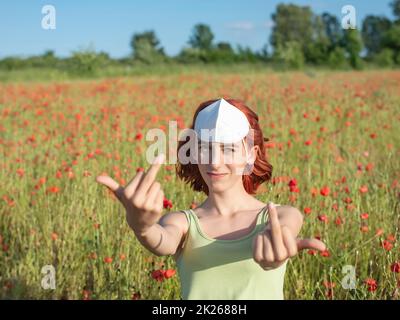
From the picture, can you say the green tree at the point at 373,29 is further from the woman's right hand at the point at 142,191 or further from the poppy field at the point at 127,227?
the woman's right hand at the point at 142,191

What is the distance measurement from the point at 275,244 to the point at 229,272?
9.9 inches

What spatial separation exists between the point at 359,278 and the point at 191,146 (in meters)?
1.34

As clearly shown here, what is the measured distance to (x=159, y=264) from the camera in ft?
7.57

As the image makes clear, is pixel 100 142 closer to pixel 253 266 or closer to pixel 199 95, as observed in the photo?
pixel 253 266

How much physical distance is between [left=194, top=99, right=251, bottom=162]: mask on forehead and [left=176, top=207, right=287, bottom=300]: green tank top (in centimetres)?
18

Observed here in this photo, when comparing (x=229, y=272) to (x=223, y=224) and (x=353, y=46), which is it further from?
(x=353, y=46)

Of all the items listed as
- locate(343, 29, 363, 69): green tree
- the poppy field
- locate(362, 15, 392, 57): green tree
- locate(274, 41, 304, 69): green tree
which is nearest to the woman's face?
the poppy field

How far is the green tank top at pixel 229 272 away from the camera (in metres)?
1.17

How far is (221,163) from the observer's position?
121cm

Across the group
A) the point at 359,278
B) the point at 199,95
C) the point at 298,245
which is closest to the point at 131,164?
the point at 359,278

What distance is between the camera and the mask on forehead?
1.18 metres

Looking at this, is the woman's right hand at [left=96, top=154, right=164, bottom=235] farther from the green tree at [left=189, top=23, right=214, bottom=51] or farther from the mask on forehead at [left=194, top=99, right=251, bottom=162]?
the green tree at [left=189, top=23, right=214, bottom=51]

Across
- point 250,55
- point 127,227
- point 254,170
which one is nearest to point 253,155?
point 254,170

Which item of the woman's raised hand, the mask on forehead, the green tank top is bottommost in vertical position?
the green tank top
